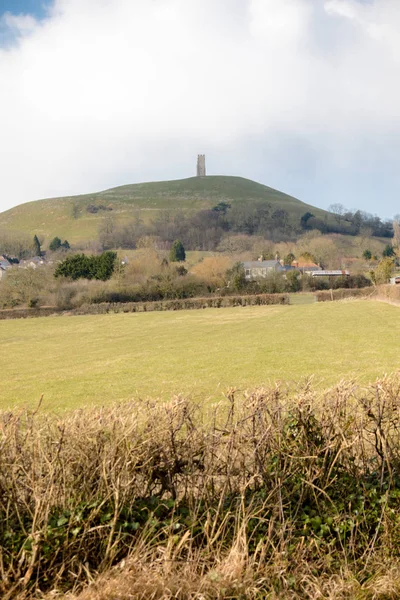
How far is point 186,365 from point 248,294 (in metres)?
49.0

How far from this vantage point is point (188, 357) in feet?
77.7

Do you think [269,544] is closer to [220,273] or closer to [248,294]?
[248,294]

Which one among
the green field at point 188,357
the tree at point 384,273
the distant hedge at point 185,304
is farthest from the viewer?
the tree at point 384,273

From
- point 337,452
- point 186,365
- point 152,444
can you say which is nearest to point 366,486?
point 337,452

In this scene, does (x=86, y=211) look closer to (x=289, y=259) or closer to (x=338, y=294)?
(x=289, y=259)

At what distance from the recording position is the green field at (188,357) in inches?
642

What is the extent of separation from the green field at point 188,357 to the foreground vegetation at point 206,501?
40.0 inches

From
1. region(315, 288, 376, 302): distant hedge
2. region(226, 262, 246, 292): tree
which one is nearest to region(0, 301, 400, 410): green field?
region(315, 288, 376, 302): distant hedge

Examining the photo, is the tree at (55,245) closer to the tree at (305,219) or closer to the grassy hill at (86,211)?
the grassy hill at (86,211)

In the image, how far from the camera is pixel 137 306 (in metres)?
63.4

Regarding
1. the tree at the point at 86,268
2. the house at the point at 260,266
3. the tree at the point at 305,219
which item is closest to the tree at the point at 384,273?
the house at the point at 260,266

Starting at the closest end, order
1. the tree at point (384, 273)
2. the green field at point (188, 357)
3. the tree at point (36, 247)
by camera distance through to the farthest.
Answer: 1. the green field at point (188, 357)
2. the tree at point (384, 273)
3. the tree at point (36, 247)

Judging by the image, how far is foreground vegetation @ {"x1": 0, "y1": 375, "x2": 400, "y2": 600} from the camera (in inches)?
162

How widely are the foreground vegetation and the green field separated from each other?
1017 mm
